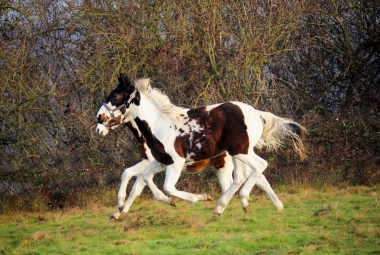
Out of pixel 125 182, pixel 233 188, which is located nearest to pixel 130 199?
pixel 125 182

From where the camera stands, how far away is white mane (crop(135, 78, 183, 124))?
10.5 metres

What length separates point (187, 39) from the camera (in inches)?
598

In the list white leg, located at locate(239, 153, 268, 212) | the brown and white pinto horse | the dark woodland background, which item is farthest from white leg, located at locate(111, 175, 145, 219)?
the dark woodland background

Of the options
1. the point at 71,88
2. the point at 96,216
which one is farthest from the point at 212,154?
the point at 71,88

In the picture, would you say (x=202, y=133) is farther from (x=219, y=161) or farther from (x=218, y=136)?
(x=219, y=161)

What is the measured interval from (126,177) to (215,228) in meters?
1.94

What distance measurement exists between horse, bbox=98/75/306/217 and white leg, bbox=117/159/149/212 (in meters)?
0.63

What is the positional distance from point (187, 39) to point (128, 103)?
4719mm

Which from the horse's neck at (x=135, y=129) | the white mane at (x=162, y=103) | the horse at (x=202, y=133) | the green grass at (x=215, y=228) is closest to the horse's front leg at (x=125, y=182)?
the green grass at (x=215, y=228)

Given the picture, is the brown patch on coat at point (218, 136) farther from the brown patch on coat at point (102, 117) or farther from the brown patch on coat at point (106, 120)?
the brown patch on coat at point (102, 117)

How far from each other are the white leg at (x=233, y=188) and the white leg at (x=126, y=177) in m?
1.76

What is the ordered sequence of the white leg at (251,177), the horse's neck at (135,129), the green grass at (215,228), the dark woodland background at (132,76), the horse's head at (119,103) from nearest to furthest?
the green grass at (215,228) < the white leg at (251,177) < the horse's head at (119,103) < the horse's neck at (135,129) < the dark woodland background at (132,76)

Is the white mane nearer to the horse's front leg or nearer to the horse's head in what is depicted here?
the horse's head

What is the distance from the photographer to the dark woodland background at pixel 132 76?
49.1 feet
